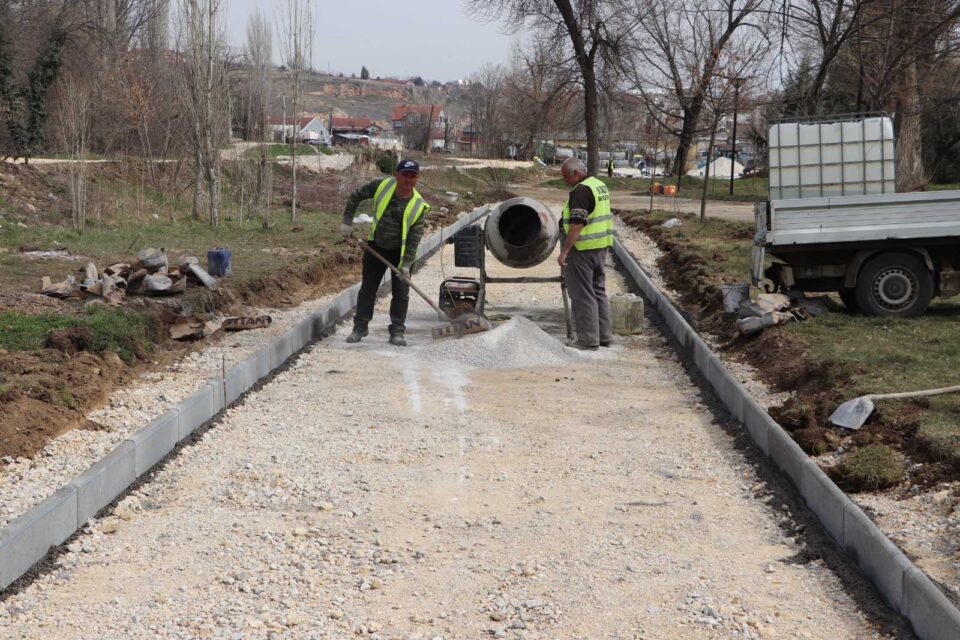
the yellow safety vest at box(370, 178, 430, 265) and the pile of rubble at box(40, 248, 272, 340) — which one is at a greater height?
the yellow safety vest at box(370, 178, 430, 265)

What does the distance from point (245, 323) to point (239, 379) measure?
108 inches

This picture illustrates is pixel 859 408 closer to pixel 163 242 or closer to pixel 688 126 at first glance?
pixel 163 242

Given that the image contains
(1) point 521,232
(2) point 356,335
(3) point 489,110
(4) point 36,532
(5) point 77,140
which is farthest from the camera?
(3) point 489,110

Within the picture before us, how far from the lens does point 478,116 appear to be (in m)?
101

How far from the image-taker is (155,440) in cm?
738

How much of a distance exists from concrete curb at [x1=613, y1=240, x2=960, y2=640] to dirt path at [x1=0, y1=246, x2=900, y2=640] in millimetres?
197

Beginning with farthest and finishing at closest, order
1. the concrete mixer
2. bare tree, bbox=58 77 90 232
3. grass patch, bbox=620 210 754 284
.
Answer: bare tree, bbox=58 77 90 232
grass patch, bbox=620 210 754 284
the concrete mixer

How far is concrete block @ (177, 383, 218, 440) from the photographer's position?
8.00 m

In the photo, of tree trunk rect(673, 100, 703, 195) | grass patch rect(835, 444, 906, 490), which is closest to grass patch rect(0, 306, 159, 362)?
grass patch rect(835, 444, 906, 490)

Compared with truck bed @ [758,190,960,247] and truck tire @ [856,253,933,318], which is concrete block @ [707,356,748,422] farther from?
truck tire @ [856,253,933,318]

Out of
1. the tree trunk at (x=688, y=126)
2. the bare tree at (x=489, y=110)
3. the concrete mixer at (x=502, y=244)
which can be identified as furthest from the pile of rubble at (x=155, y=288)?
the bare tree at (x=489, y=110)

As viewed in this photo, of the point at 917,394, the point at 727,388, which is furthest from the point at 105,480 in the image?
the point at 917,394

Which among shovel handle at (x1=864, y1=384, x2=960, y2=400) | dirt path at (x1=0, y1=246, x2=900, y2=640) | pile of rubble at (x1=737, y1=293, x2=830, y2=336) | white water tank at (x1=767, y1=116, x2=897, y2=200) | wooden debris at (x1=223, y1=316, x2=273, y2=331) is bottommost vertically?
dirt path at (x1=0, y1=246, x2=900, y2=640)

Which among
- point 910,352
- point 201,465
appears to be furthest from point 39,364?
point 910,352
